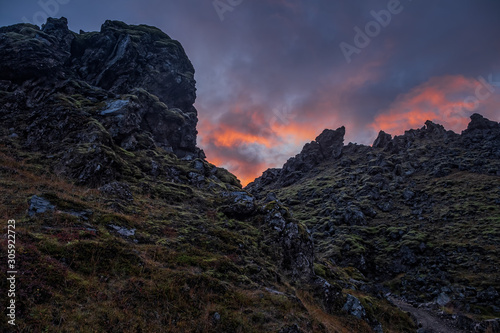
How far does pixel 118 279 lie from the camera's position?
1140 centimetres

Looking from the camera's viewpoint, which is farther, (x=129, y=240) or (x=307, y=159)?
(x=307, y=159)

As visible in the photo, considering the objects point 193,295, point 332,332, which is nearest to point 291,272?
point 332,332

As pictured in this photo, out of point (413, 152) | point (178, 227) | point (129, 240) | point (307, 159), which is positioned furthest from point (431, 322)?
point (307, 159)

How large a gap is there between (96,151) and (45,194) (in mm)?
13867

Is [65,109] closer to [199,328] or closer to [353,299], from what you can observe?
[199,328]

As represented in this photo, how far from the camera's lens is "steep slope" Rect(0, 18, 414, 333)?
9797 millimetres

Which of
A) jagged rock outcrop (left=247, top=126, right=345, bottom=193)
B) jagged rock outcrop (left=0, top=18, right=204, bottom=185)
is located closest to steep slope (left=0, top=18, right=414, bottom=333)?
jagged rock outcrop (left=0, top=18, right=204, bottom=185)

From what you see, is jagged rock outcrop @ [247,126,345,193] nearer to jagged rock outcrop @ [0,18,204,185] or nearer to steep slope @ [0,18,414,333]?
jagged rock outcrop @ [0,18,204,185]

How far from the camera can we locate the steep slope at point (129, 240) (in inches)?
386

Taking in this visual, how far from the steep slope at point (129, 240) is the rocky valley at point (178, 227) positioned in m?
0.11

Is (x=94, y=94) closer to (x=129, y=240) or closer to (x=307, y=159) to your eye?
(x=129, y=240)

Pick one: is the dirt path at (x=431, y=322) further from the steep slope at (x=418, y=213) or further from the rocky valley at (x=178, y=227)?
the steep slope at (x=418, y=213)

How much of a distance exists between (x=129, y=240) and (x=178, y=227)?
5711 mm

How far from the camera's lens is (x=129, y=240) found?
52.6 ft
